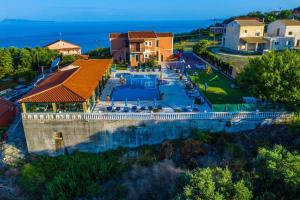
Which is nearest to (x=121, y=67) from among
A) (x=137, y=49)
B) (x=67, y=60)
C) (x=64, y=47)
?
(x=137, y=49)

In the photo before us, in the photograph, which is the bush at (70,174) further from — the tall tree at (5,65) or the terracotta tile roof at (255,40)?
the terracotta tile roof at (255,40)

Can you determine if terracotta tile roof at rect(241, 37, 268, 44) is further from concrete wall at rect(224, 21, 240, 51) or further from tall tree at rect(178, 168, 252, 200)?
tall tree at rect(178, 168, 252, 200)

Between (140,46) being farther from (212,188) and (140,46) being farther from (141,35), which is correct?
(212,188)

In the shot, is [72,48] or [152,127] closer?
[152,127]

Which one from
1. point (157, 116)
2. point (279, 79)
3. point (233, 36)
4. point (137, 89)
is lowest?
point (157, 116)

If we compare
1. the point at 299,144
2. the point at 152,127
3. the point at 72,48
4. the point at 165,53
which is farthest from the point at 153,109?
the point at 72,48

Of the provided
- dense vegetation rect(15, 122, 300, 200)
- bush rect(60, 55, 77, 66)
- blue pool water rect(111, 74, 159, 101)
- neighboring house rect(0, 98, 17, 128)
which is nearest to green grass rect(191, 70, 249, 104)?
blue pool water rect(111, 74, 159, 101)

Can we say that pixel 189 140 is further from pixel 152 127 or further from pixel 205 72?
pixel 205 72
